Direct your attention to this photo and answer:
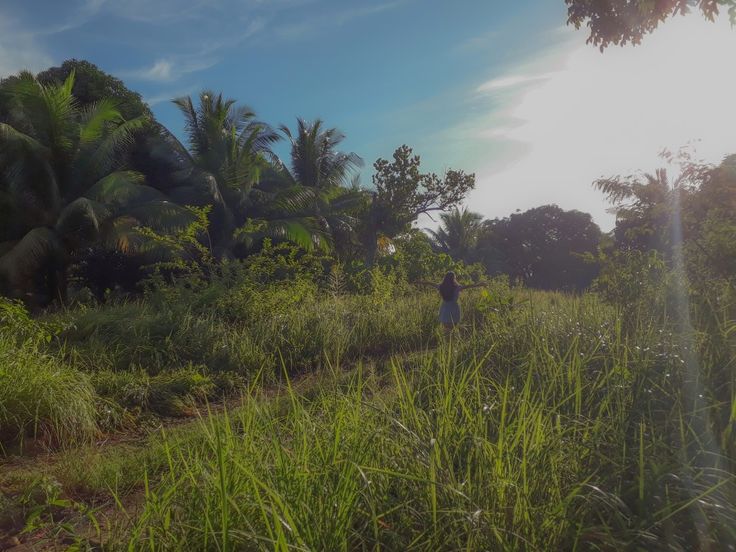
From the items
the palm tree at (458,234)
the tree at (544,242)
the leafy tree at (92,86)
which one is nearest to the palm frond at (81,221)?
the leafy tree at (92,86)

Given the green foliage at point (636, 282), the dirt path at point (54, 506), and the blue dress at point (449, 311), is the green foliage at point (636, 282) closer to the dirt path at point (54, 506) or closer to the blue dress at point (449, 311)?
the blue dress at point (449, 311)

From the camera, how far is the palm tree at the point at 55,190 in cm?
1524

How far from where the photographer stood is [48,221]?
53.8 ft

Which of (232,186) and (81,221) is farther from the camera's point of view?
(232,186)

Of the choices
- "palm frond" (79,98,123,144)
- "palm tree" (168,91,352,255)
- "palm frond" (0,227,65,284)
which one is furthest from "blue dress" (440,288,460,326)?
"palm frond" (79,98,123,144)

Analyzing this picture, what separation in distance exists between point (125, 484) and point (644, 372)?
3258 millimetres

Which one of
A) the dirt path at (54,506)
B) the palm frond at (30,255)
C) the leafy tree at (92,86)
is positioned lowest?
the dirt path at (54,506)

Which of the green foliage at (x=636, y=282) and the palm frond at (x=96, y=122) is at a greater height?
the palm frond at (x=96, y=122)

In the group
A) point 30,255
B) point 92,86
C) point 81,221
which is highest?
point 92,86

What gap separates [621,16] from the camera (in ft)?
18.6

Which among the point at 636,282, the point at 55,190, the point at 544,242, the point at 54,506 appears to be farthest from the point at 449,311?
the point at 544,242

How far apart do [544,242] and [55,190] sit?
33.6 metres

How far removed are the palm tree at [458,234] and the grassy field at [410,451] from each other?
31758mm

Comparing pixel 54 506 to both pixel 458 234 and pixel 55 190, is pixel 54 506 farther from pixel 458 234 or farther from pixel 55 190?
pixel 458 234
